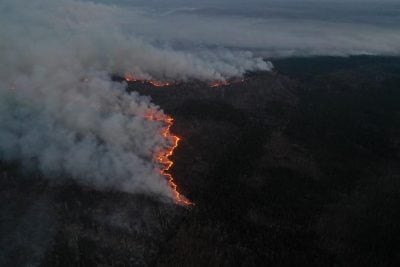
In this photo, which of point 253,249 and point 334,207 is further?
point 334,207

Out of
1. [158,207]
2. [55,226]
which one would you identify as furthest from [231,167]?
[55,226]

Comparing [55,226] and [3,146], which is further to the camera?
[3,146]

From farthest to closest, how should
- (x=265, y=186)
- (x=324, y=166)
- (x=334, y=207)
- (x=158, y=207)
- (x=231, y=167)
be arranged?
1. (x=324, y=166)
2. (x=231, y=167)
3. (x=265, y=186)
4. (x=334, y=207)
5. (x=158, y=207)

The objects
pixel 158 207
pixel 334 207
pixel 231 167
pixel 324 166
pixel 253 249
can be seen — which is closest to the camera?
pixel 253 249

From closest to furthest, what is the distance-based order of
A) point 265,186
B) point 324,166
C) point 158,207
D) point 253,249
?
point 253,249 < point 158,207 < point 265,186 < point 324,166

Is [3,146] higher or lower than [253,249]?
higher

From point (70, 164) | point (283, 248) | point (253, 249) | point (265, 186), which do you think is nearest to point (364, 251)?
point (283, 248)

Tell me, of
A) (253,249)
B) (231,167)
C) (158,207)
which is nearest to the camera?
(253,249)

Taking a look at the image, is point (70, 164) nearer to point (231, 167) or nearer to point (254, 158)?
point (231, 167)

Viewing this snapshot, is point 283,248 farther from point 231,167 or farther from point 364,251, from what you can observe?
point 231,167
